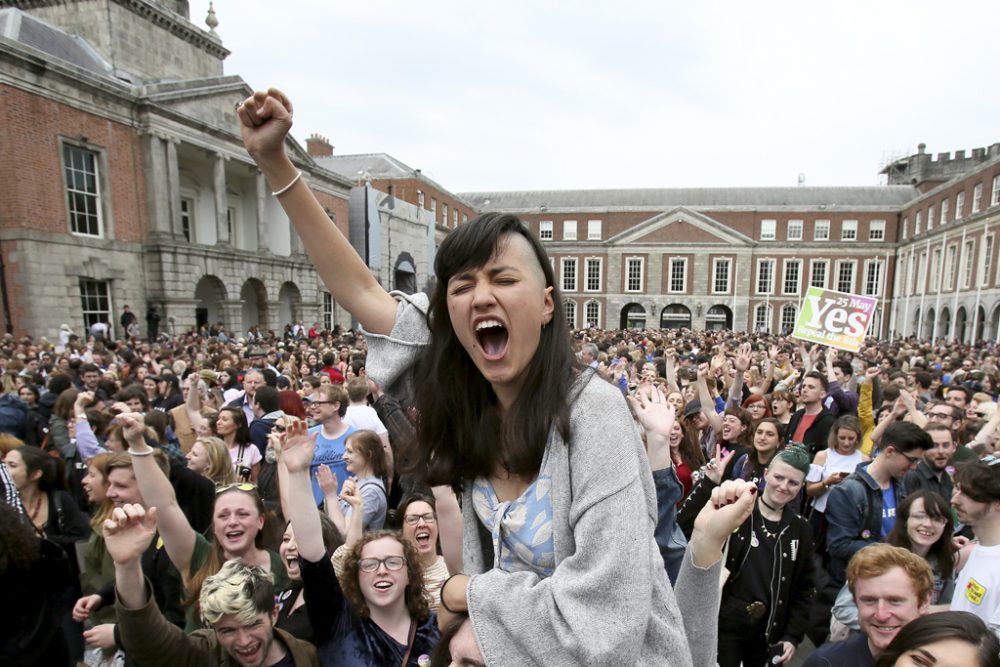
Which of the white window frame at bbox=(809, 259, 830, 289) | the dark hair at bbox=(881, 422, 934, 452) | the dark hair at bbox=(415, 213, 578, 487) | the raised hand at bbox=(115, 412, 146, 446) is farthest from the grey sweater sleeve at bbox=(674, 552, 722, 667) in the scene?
the white window frame at bbox=(809, 259, 830, 289)

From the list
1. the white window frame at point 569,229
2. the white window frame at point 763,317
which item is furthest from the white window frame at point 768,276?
the white window frame at point 569,229

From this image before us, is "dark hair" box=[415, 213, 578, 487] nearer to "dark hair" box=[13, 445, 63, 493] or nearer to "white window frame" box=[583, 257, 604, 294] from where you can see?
"dark hair" box=[13, 445, 63, 493]

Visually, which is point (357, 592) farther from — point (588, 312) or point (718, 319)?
point (718, 319)

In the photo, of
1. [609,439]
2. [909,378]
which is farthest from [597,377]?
[909,378]

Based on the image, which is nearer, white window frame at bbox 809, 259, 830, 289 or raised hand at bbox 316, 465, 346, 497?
raised hand at bbox 316, 465, 346, 497

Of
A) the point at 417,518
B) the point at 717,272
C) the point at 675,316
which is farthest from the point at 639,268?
the point at 417,518

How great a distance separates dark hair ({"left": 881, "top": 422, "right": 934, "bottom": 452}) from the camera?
3684 millimetres

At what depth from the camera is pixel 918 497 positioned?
9.71 feet

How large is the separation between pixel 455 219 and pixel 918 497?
1742 inches

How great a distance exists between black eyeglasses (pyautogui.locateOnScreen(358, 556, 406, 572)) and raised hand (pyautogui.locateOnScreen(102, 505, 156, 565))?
0.91 meters

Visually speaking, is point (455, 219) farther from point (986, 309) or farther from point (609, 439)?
point (609, 439)

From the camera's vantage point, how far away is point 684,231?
146ft

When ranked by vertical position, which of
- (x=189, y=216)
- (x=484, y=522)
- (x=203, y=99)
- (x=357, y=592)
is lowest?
(x=357, y=592)

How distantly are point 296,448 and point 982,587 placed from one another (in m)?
3.37
